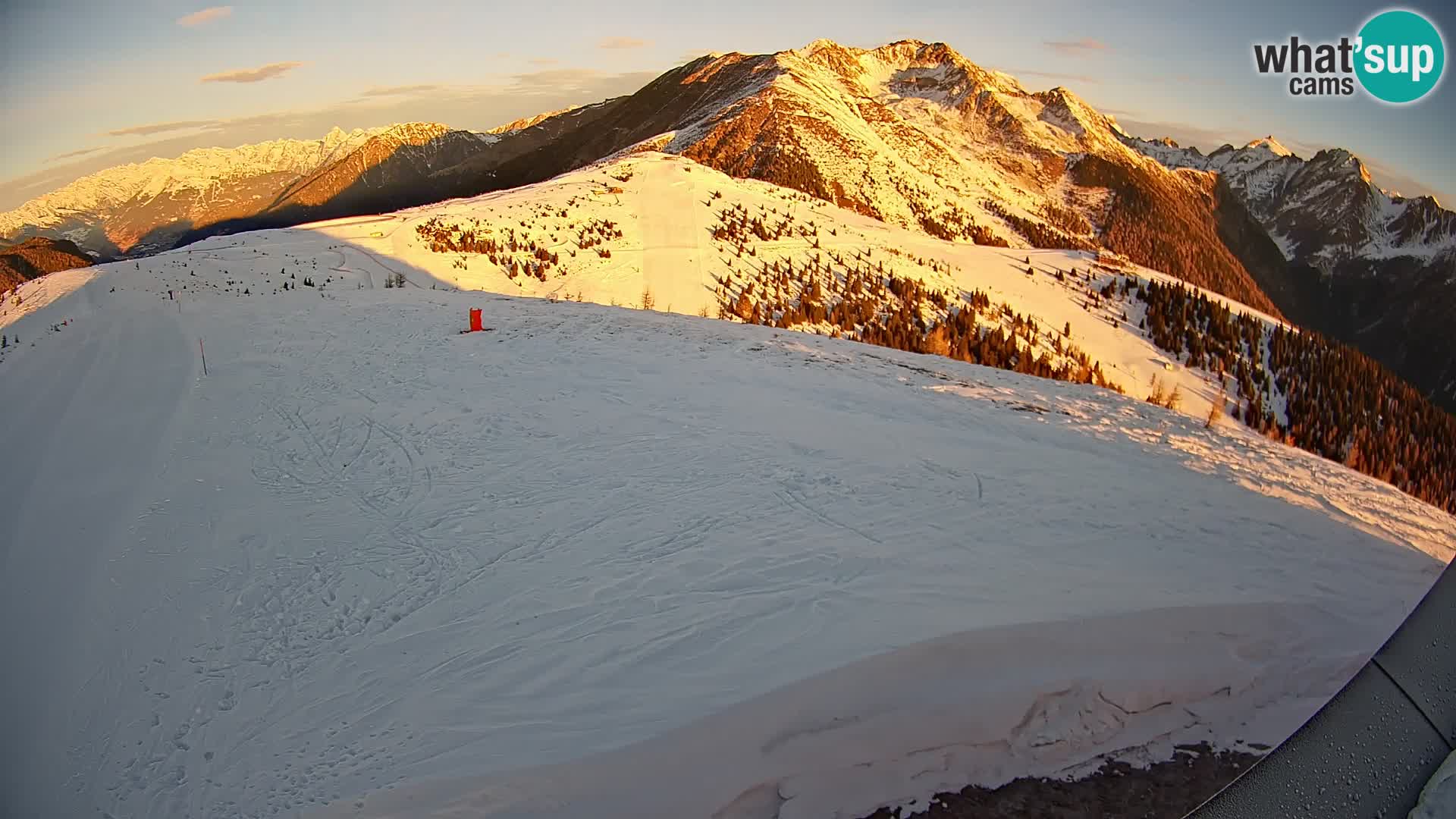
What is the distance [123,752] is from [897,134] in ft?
262

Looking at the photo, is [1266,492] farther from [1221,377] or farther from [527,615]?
[1221,377]

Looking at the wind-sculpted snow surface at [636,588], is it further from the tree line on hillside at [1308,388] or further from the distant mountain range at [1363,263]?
the distant mountain range at [1363,263]

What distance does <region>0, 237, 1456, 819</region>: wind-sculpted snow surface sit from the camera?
4.08 m

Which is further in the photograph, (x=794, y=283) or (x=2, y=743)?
(x=794, y=283)

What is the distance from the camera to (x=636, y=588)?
5.39 meters

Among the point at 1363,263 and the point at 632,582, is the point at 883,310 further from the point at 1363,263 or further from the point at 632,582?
the point at 1363,263

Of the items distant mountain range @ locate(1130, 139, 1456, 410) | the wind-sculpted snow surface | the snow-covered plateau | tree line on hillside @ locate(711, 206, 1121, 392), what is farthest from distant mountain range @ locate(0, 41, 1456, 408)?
the wind-sculpted snow surface

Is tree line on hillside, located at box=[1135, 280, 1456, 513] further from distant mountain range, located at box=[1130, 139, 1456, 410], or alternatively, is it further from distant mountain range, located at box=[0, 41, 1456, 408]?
distant mountain range, located at box=[1130, 139, 1456, 410]

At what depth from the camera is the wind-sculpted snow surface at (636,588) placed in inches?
161

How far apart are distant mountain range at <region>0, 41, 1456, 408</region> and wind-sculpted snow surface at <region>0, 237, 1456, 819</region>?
84.5 feet

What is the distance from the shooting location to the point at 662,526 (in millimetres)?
6270

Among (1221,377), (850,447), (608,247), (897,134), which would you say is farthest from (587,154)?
(850,447)

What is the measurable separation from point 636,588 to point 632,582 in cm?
10

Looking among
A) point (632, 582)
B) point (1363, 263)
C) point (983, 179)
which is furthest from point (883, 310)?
point (1363, 263)
